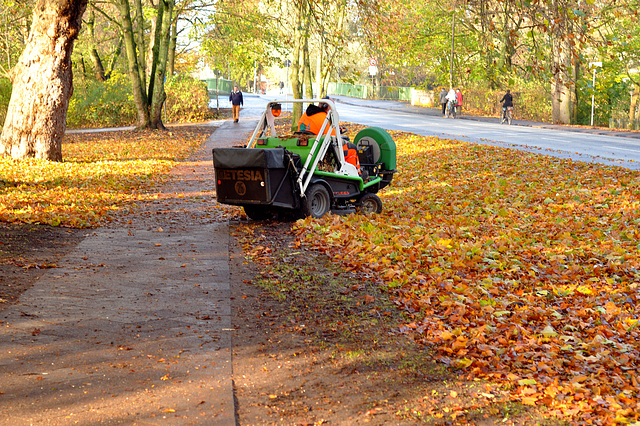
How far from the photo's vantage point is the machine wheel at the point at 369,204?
475 inches

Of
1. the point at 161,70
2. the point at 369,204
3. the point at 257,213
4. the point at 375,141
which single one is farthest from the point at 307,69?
the point at 257,213

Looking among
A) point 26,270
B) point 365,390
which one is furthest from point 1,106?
point 365,390

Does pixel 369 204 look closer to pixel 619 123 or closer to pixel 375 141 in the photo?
pixel 375 141

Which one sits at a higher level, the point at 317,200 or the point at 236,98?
the point at 236,98

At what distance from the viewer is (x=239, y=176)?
33.9ft

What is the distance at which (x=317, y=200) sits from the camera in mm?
11289

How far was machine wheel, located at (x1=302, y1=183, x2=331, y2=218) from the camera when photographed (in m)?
10.9

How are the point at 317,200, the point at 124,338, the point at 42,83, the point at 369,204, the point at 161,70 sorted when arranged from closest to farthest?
1. the point at 124,338
2. the point at 317,200
3. the point at 369,204
4. the point at 42,83
5. the point at 161,70

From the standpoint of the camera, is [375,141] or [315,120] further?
[375,141]

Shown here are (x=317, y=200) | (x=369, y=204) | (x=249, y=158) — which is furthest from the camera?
(x=369, y=204)

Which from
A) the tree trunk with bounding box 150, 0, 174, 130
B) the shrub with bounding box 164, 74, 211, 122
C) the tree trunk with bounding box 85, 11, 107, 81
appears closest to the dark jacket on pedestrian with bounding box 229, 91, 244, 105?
the shrub with bounding box 164, 74, 211, 122

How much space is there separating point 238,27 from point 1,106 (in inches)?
462

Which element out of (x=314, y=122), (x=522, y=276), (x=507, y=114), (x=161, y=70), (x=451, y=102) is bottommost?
(x=522, y=276)

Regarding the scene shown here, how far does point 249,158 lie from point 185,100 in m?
30.0
